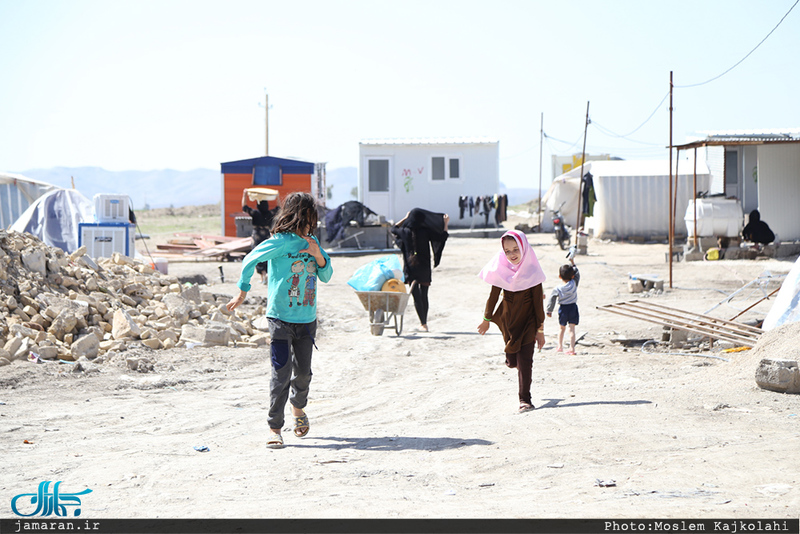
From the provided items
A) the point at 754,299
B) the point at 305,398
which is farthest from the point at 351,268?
the point at 305,398

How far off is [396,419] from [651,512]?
2717 mm

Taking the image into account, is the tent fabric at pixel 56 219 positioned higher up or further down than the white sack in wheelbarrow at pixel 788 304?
higher up

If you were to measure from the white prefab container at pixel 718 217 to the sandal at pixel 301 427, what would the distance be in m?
17.1

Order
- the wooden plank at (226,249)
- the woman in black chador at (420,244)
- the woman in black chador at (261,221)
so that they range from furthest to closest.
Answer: the wooden plank at (226,249)
the woman in black chador at (261,221)
the woman in black chador at (420,244)

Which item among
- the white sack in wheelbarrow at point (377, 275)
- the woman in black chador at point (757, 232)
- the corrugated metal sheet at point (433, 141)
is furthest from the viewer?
the corrugated metal sheet at point (433, 141)

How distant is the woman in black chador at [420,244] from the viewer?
10766 mm

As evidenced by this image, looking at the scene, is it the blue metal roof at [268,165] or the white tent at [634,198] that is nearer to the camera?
the white tent at [634,198]

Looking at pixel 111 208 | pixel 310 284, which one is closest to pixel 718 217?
pixel 111 208

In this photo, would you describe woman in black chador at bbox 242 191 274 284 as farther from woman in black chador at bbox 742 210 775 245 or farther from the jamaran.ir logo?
woman in black chador at bbox 742 210 775 245

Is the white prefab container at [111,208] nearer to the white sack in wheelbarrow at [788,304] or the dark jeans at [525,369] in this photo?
the dark jeans at [525,369]

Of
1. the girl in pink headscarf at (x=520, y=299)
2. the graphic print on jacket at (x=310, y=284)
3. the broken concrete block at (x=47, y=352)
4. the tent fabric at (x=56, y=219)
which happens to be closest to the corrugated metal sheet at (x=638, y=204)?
the tent fabric at (x=56, y=219)

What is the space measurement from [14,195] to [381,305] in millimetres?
14287

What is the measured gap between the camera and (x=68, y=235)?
58.9ft

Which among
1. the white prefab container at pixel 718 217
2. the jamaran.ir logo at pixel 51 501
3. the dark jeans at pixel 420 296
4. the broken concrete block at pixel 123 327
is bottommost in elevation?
the jamaran.ir logo at pixel 51 501
